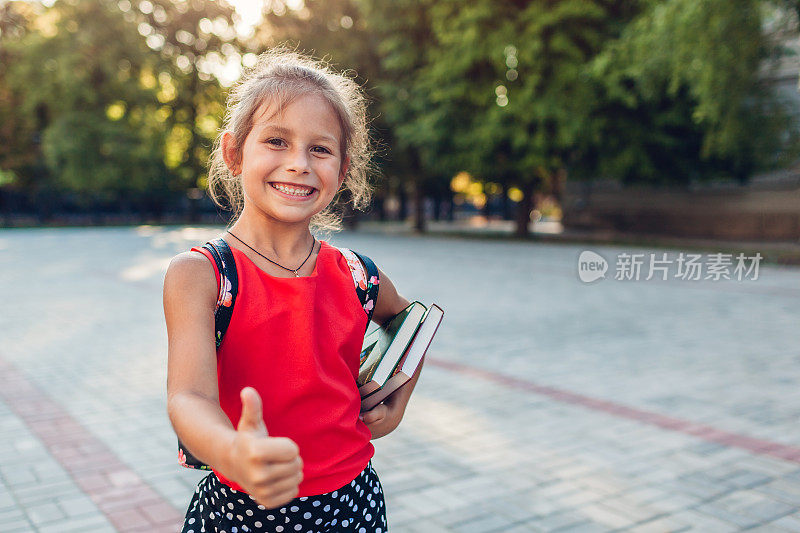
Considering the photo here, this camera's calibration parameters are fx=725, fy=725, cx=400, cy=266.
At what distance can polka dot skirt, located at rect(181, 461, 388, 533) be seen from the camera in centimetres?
158

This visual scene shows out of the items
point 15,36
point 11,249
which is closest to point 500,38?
point 11,249

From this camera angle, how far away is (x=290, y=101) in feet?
4.92

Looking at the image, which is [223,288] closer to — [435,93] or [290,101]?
[290,101]

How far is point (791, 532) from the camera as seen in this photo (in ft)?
11.5

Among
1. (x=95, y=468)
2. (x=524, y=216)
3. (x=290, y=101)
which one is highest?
(x=290, y=101)

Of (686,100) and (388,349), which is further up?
(686,100)

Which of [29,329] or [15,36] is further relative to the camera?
[15,36]

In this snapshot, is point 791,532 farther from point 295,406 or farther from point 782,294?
point 782,294

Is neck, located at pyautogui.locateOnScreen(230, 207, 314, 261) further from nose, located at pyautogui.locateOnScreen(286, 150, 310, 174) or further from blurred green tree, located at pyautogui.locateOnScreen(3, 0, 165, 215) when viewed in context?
blurred green tree, located at pyautogui.locateOnScreen(3, 0, 165, 215)

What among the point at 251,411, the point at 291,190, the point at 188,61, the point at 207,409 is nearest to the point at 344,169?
the point at 291,190

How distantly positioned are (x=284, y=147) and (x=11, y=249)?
22389 mm

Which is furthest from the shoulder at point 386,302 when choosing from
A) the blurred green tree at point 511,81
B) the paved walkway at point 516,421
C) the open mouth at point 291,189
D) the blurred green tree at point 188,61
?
the blurred green tree at point 188,61

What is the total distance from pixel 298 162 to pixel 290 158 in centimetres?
3

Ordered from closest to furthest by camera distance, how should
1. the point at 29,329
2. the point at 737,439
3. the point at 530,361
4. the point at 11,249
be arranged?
the point at 737,439
the point at 530,361
the point at 29,329
the point at 11,249
